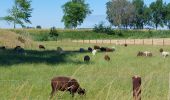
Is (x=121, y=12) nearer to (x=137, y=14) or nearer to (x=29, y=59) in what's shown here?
(x=137, y=14)

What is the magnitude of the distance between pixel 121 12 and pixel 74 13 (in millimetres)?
24823

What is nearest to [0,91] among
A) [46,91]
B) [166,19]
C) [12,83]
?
[12,83]

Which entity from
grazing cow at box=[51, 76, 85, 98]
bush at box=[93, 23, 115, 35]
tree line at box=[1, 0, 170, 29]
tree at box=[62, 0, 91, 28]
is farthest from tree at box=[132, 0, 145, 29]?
grazing cow at box=[51, 76, 85, 98]

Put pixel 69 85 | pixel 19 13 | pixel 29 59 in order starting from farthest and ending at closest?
pixel 19 13 → pixel 29 59 → pixel 69 85

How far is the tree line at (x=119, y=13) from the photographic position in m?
107

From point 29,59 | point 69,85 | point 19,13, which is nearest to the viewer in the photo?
point 69,85

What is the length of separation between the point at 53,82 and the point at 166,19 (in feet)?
471

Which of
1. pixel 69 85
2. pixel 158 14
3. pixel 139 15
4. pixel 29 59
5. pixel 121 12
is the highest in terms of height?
pixel 121 12

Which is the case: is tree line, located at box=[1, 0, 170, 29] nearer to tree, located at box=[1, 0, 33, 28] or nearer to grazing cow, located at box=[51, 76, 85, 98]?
tree, located at box=[1, 0, 33, 28]

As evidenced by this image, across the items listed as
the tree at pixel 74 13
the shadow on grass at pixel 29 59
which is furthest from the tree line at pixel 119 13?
the shadow on grass at pixel 29 59

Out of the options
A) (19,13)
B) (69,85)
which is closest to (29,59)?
(69,85)

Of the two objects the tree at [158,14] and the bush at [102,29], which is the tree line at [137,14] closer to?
the tree at [158,14]

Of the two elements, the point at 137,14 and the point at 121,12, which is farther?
the point at 137,14

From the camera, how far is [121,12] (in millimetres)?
141375
